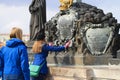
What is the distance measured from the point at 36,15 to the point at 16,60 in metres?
12.1

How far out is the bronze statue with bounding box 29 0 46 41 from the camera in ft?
59.0

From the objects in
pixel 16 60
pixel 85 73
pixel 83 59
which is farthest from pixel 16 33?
pixel 83 59

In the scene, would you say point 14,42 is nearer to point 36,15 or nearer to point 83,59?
point 83,59

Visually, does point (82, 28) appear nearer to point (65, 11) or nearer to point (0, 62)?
point (65, 11)

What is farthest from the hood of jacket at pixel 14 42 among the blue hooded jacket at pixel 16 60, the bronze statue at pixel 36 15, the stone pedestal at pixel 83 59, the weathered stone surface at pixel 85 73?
the bronze statue at pixel 36 15

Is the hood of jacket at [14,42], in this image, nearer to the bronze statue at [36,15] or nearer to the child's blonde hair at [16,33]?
the child's blonde hair at [16,33]

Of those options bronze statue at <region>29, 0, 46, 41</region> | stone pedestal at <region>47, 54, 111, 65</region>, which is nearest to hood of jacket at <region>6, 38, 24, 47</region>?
stone pedestal at <region>47, 54, 111, 65</region>

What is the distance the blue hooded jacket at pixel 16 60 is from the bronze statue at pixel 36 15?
38.9 feet

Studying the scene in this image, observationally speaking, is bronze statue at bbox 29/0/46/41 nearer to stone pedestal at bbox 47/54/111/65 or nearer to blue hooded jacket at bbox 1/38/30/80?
stone pedestal at bbox 47/54/111/65

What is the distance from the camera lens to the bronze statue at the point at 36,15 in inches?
708

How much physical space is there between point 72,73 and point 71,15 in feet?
12.1

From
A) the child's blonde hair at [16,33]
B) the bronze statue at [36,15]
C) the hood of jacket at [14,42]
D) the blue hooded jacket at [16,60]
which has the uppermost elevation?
the bronze statue at [36,15]

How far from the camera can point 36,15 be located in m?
18.0

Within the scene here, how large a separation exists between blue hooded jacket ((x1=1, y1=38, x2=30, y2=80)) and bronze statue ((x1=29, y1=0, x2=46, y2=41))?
11866 millimetres
